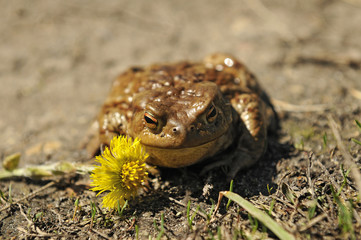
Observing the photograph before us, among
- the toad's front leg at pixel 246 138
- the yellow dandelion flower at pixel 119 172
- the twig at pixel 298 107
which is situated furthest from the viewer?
the twig at pixel 298 107

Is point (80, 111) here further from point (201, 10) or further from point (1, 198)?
point (201, 10)

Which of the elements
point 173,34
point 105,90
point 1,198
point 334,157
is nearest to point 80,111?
point 105,90

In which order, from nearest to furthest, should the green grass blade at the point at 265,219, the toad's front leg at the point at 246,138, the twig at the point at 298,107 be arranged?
the green grass blade at the point at 265,219, the toad's front leg at the point at 246,138, the twig at the point at 298,107

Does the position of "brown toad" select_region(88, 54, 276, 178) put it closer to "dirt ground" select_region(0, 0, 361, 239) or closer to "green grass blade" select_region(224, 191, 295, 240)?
"dirt ground" select_region(0, 0, 361, 239)

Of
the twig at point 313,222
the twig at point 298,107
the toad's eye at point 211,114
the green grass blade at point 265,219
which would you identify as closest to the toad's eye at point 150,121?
the toad's eye at point 211,114

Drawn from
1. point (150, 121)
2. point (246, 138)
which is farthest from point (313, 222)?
point (150, 121)

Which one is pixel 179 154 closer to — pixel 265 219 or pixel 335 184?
pixel 265 219

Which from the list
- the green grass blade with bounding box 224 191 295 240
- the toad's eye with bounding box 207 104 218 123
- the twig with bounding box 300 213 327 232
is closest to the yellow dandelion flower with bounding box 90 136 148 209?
the toad's eye with bounding box 207 104 218 123

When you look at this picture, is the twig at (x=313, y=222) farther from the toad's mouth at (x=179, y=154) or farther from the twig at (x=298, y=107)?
the twig at (x=298, y=107)
